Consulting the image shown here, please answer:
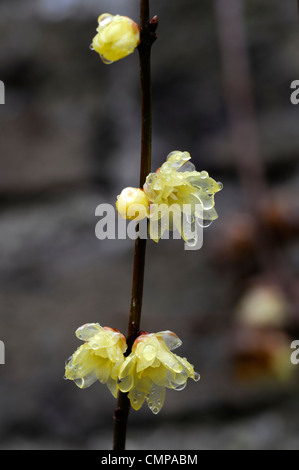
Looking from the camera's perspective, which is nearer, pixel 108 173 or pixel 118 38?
→ pixel 118 38

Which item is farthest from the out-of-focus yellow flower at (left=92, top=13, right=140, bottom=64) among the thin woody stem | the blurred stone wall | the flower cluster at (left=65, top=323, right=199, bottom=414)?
the blurred stone wall

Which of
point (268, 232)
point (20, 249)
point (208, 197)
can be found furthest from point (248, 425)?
point (208, 197)

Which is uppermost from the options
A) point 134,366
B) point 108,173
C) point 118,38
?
point 108,173

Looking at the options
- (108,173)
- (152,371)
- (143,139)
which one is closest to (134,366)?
(152,371)

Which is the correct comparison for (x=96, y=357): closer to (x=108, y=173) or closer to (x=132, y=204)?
(x=132, y=204)

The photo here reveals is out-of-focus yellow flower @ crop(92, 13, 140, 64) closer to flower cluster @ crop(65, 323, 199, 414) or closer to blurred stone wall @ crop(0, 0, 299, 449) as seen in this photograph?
flower cluster @ crop(65, 323, 199, 414)

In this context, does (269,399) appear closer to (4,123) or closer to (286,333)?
(286,333)
